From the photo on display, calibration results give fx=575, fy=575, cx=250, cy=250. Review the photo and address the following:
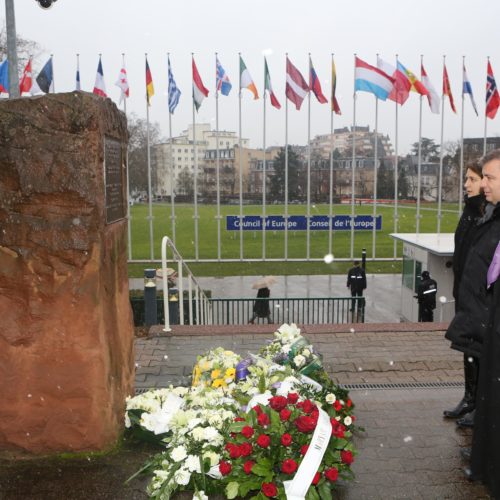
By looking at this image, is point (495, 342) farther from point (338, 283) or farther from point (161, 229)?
point (161, 229)

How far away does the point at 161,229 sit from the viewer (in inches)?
1737

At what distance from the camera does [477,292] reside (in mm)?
3811

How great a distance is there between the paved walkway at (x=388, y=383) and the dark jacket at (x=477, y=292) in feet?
2.98

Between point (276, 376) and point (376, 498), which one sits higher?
point (276, 376)

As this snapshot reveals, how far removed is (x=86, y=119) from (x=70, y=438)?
7.26ft

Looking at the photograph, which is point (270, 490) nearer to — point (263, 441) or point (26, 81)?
point (263, 441)

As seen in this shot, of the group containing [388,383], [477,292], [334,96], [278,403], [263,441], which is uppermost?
[334,96]

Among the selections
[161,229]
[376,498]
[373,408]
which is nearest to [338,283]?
[373,408]

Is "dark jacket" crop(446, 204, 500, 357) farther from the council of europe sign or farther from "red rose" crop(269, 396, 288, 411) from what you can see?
the council of europe sign

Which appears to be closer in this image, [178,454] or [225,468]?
[225,468]

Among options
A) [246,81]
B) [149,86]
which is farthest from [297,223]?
[149,86]

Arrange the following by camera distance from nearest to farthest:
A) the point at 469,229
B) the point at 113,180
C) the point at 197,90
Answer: the point at 113,180
the point at 469,229
the point at 197,90

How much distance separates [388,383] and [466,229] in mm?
2138

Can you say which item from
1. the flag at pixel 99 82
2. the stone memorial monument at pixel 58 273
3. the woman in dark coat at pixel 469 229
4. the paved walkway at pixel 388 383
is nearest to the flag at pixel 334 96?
the flag at pixel 99 82
